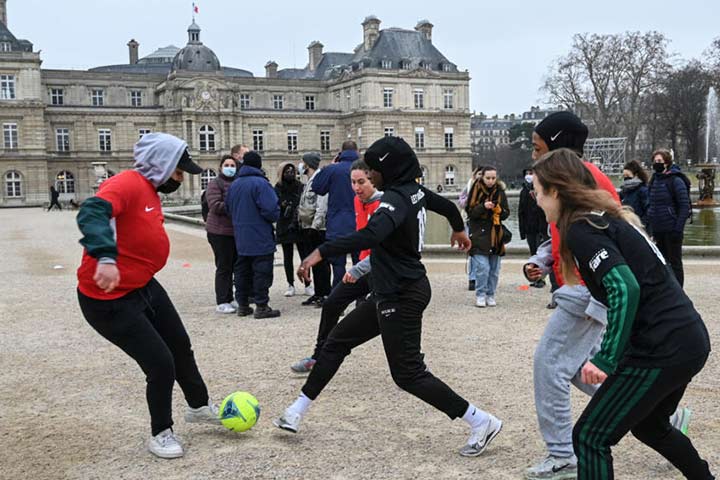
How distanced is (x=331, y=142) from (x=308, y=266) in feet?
225

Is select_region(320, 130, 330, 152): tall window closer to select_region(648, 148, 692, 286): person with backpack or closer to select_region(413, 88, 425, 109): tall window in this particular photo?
select_region(413, 88, 425, 109): tall window

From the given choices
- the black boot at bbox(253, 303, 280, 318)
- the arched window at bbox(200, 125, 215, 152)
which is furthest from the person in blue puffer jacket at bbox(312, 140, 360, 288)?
the arched window at bbox(200, 125, 215, 152)

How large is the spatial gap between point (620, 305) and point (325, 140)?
228 ft

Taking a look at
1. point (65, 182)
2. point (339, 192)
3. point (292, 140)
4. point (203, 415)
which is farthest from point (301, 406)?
point (292, 140)

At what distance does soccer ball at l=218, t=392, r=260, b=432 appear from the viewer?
4.76 meters

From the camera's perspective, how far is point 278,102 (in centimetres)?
7394

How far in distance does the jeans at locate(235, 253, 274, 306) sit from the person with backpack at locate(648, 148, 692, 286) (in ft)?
15.2

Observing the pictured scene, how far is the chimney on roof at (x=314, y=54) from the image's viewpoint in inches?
3246

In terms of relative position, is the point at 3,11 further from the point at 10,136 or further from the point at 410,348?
the point at 410,348

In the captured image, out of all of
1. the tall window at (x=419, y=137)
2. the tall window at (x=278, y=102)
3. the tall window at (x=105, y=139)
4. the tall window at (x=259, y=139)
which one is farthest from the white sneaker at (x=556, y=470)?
the tall window at (x=278, y=102)

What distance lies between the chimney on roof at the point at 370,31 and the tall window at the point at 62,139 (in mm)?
27556

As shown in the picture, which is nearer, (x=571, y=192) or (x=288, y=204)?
(x=571, y=192)

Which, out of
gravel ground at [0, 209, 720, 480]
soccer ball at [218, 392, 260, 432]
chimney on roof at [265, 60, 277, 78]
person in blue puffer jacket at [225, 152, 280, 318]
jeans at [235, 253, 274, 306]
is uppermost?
chimney on roof at [265, 60, 277, 78]

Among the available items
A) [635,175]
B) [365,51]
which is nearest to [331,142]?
[365,51]
